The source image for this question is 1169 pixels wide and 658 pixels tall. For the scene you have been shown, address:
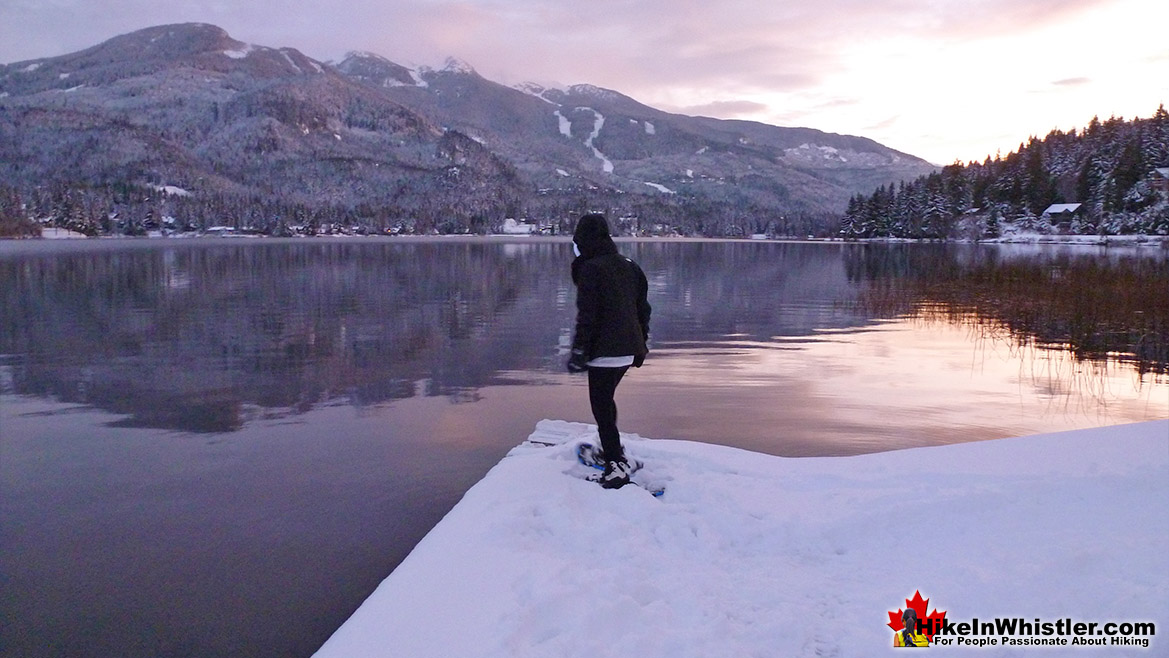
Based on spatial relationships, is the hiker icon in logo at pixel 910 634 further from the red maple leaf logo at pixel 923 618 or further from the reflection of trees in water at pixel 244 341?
the reflection of trees in water at pixel 244 341

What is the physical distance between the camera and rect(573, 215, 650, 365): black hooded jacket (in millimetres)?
6703

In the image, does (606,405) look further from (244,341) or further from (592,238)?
(244,341)

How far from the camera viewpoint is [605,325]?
6820 millimetres

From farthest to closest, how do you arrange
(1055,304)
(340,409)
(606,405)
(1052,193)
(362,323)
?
1. (1052,193)
2. (1055,304)
3. (362,323)
4. (340,409)
5. (606,405)

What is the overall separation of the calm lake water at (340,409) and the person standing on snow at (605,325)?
2.15m

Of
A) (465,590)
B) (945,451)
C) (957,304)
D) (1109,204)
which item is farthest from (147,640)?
(1109,204)

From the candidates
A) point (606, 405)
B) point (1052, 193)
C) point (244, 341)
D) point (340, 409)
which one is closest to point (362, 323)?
point (244, 341)

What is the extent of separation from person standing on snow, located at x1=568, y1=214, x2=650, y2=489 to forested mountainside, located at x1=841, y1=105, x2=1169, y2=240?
390 feet

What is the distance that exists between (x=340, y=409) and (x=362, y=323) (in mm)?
10962

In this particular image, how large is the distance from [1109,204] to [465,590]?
430 ft

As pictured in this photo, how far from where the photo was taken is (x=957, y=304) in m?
29.4

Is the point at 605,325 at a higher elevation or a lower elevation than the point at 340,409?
higher

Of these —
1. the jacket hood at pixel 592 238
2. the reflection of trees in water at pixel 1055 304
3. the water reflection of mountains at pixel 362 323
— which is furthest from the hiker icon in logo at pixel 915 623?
the reflection of trees in water at pixel 1055 304

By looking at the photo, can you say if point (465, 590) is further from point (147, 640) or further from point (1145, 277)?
point (1145, 277)
